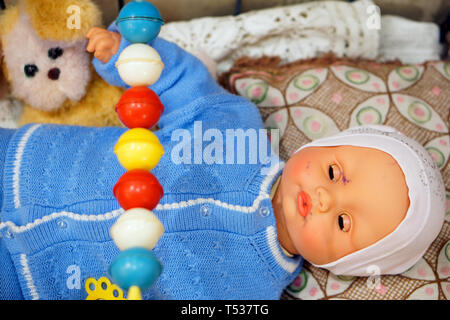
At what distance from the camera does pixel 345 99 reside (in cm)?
110

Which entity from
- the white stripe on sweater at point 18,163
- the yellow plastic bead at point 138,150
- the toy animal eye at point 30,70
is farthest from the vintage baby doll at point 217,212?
the yellow plastic bead at point 138,150

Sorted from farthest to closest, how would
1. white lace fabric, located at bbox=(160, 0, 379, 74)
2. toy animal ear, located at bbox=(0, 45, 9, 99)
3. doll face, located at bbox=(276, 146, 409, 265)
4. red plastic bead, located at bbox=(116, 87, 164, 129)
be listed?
white lace fabric, located at bbox=(160, 0, 379, 74) → toy animal ear, located at bbox=(0, 45, 9, 99) → doll face, located at bbox=(276, 146, 409, 265) → red plastic bead, located at bbox=(116, 87, 164, 129)

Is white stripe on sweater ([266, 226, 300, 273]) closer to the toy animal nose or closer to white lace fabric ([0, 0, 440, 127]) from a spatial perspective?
white lace fabric ([0, 0, 440, 127])

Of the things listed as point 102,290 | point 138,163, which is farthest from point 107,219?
point 138,163

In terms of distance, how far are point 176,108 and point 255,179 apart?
0.24 meters

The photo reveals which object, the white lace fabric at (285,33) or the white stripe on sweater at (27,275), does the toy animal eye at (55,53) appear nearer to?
the white lace fabric at (285,33)

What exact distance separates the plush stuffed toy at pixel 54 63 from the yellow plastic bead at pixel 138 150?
1.30 ft

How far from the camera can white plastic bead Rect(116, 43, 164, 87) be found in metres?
0.65

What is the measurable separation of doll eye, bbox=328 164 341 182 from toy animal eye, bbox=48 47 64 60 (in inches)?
24.7

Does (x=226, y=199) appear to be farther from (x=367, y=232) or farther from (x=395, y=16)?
(x=395, y=16)

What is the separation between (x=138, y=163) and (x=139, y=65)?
151mm

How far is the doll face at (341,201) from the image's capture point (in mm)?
799

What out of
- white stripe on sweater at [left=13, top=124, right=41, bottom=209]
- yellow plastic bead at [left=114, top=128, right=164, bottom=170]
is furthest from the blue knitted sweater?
yellow plastic bead at [left=114, top=128, right=164, bottom=170]
